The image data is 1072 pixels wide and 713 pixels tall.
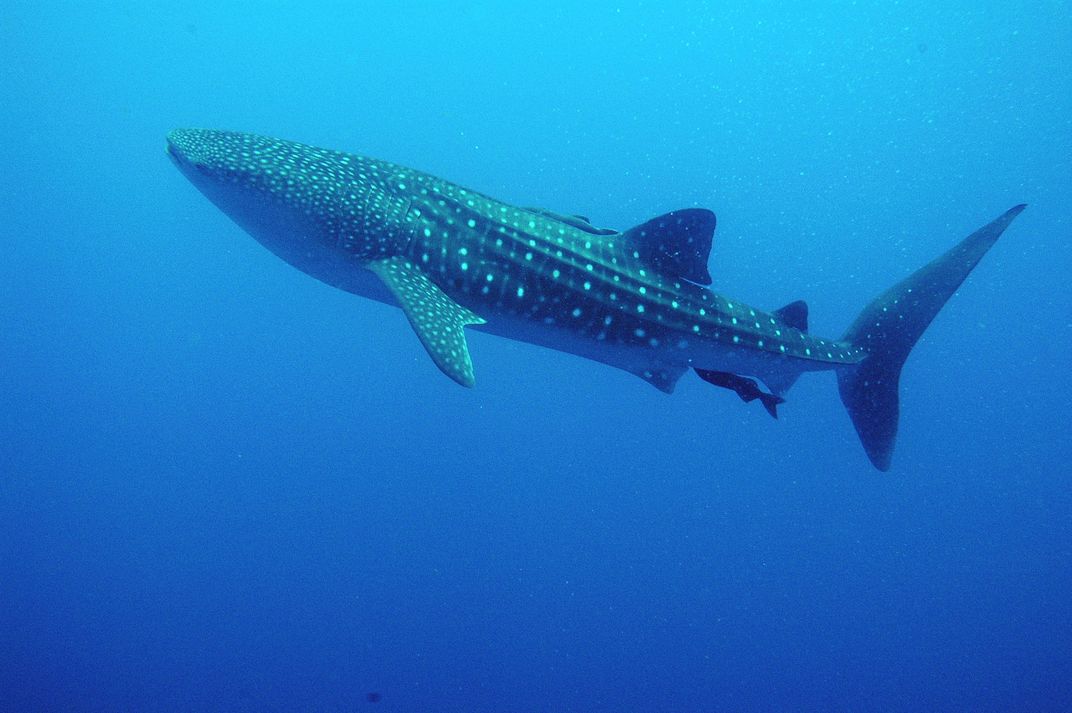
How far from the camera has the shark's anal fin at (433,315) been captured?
14.9 feet

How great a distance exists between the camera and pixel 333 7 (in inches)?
1298

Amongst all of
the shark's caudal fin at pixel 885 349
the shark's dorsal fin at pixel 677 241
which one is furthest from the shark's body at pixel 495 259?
the shark's caudal fin at pixel 885 349

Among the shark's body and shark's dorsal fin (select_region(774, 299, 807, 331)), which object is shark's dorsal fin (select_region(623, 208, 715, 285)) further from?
shark's dorsal fin (select_region(774, 299, 807, 331))

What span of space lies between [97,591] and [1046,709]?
24510 millimetres

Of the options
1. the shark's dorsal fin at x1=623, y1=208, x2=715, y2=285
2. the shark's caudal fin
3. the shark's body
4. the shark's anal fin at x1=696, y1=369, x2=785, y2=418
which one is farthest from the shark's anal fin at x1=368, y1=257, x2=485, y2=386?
the shark's caudal fin

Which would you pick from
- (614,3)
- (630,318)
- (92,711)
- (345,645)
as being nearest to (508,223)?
(630,318)

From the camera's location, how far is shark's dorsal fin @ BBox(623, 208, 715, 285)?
5348 mm

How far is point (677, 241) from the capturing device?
5.43 m

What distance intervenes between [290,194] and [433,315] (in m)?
1.55

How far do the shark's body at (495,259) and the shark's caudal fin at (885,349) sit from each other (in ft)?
0.66

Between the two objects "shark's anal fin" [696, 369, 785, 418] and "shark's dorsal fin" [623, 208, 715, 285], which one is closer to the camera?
"shark's dorsal fin" [623, 208, 715, 285]

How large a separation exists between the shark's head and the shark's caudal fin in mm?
4619

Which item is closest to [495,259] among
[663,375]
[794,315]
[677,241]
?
[677,241]

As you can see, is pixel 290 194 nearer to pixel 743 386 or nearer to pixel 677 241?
pixel 677 241
